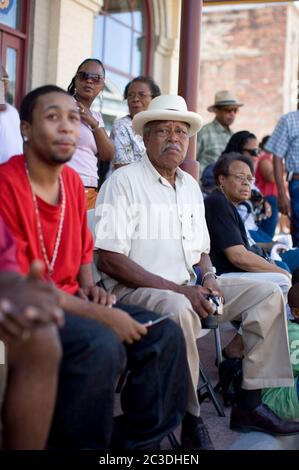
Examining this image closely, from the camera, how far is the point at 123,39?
9664 millimetres

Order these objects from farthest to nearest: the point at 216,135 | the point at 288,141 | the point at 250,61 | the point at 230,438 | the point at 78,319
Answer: the point at 250,61 < the point at 216,135 < the point at 288,141 < the point at 230,438 < the point at 78,319

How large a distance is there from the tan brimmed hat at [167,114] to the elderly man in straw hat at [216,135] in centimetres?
361

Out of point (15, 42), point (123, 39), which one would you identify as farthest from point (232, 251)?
point (123, 39)

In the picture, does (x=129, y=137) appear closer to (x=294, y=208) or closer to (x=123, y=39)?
(x=294, y=208)

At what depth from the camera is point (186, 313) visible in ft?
10.4

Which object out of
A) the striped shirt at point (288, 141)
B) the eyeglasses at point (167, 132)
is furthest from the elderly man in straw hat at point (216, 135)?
the eyeglasses at point (167, 132)

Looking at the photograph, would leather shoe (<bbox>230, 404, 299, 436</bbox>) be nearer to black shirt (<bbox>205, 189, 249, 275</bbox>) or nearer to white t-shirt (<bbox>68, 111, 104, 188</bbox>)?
black shirt (<bbox>205, 189, 249, 275</bbox>)

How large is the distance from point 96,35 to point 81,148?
15.1 feet

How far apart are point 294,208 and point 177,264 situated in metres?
3.09

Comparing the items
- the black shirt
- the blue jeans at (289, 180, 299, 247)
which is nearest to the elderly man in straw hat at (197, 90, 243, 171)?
the blue jeans at (289, 180, 299, 247)

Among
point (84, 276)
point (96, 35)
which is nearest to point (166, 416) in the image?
point (84, 276)

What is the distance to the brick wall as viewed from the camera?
1853cm

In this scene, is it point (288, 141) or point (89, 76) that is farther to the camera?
point (288, 141)

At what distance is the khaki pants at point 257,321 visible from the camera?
3457 millimetres
